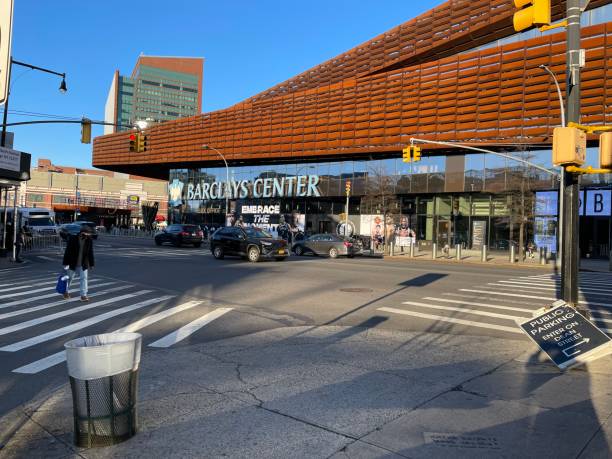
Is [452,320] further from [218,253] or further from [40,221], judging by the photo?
[40,221]

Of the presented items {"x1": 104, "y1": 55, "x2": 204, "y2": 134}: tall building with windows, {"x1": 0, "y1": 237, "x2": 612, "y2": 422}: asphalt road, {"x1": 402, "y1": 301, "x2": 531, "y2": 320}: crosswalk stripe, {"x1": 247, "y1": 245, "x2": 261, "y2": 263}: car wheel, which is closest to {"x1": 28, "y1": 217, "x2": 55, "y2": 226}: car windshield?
{"x1": 0, "y1": 237, "x2": 612, "y2": 422}: asphalt road

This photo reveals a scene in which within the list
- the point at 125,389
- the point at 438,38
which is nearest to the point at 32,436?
the point at 125,389

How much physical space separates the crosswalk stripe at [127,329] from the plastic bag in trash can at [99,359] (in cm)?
271

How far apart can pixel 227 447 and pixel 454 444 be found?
1.81 m

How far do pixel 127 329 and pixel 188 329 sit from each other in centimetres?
103

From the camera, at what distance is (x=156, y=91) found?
529 ft

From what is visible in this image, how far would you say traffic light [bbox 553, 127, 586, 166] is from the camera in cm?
663

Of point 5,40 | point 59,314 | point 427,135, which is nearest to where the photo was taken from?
point 5,40

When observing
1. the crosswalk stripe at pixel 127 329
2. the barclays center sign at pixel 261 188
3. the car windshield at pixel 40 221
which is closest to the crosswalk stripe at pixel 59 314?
the crosswalk stripe at pixel 127 329

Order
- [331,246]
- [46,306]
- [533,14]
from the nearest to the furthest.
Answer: [533,14], [46,306], [331,246]

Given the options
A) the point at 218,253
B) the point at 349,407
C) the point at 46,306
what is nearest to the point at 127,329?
Answer: the point at 46,306

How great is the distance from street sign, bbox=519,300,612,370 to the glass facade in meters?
24.7

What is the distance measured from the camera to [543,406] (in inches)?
191

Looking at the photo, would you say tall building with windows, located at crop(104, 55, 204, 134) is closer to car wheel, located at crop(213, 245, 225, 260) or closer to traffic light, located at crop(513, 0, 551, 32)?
car wheel, located at crop(213, 245, 225, 260)
